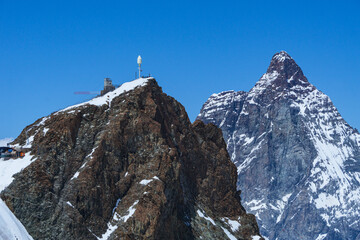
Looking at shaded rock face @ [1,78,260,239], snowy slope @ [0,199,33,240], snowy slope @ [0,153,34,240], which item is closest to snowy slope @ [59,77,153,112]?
shaded rock face @ [1,78,260,239]

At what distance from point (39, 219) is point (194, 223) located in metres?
36.3

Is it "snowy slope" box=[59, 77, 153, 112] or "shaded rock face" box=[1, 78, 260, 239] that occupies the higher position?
"snowy slope" box=[59, 77, 153, 112]

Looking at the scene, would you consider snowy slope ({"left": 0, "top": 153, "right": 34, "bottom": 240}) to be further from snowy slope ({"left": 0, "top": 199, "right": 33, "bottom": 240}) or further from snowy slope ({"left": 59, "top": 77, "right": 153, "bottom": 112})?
snowy slope ({"left": 59, "top": 77, "right": 153, "bottom": 112})

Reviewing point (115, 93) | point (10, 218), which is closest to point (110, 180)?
point (10, 218)

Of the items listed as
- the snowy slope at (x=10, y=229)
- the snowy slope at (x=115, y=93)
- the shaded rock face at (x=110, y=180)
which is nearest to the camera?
the snowy slope at (x=10, y=229)

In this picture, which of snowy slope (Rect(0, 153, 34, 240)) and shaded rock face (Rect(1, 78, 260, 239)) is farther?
shaded rock face (Rect(1, 78, 260, 239))

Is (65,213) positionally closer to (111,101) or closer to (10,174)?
(10,174)

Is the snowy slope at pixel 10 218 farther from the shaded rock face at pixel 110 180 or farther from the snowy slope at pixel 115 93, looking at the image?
the snowy slope at pixel 115 93

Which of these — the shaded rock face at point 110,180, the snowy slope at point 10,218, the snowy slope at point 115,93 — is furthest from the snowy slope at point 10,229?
the snowy slope at point 115,93

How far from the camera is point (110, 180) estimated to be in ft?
546

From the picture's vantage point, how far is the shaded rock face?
521 feet

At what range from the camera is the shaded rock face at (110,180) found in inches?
6250

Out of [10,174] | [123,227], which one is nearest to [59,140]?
[10,174]

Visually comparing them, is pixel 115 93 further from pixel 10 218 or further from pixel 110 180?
pixel 10 218
